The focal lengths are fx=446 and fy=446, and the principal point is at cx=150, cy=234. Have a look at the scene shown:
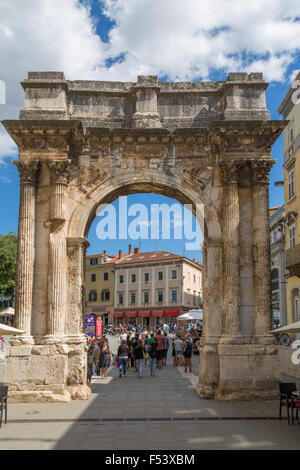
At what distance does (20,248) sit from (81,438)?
5485 millimetres

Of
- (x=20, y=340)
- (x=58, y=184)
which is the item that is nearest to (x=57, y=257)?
(x=58, y=184)

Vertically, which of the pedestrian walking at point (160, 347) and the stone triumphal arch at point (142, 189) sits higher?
the stone triumphal arch at point (142, 189)

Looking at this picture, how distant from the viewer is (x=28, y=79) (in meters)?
12.0

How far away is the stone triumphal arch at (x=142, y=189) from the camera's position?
10781 millimetres

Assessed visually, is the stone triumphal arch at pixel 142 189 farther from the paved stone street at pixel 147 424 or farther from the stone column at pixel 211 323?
the paved stone street at pixel 147 424

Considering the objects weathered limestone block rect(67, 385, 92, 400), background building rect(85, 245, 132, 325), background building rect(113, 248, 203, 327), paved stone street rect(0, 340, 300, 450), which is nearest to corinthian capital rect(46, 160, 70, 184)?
weathered limestone block rect(67, 385, 92, 400)

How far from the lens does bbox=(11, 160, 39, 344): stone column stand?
10.9m

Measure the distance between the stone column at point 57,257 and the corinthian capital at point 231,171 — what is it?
13.5 feet

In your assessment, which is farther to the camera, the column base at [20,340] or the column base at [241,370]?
the column base at [20,340]

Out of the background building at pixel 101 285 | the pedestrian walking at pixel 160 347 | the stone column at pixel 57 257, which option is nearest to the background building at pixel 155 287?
the background building at pixel 101 285

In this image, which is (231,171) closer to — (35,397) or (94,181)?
(94,181)

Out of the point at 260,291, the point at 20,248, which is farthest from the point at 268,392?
the point at 20,248

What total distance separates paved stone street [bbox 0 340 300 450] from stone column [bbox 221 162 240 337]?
1963 millimetres
